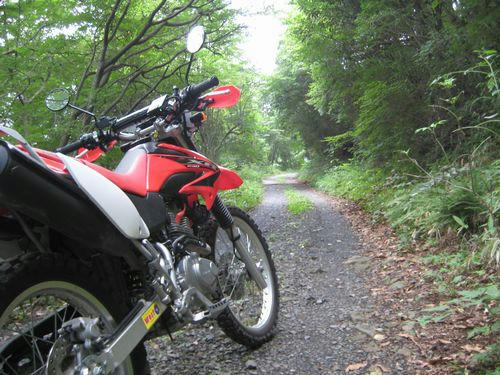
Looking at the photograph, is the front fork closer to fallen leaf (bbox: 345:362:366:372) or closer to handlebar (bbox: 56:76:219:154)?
handlebar (bbox: 56:76:219:154)

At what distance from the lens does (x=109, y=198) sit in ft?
5.58

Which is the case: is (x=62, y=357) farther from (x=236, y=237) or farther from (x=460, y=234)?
(x=460, y=234)

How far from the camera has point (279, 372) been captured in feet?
8.34

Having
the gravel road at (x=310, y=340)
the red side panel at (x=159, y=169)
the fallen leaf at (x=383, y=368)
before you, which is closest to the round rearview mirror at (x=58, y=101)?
the red side panel at (x=159, y=169)

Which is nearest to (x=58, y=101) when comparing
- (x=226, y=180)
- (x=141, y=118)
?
(x=141, y=118)

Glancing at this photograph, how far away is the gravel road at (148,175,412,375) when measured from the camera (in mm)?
2586

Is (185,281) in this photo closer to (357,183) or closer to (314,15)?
(314,15)

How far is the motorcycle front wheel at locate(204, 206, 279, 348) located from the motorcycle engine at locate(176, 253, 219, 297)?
1.00 feet

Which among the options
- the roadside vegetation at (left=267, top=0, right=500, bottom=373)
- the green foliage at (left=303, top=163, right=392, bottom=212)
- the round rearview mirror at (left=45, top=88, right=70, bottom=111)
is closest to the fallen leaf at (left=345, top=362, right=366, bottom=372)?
the roadside vegetation at (left=267, top=0, right=500, bottom=373)

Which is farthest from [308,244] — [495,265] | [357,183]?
[357,183]

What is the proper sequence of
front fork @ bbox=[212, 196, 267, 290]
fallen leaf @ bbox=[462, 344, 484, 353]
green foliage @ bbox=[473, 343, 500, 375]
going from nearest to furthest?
green foliage @ bbox=[473, 343, 500, 375] → fallen leaf @ bbox=[462, 344, 484, 353] → front fork @ bbox=[212, 196, 267, 290]

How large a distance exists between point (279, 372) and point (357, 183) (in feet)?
29.9

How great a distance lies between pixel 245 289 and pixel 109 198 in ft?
5.65

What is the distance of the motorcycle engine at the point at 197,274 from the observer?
87.0 inches
